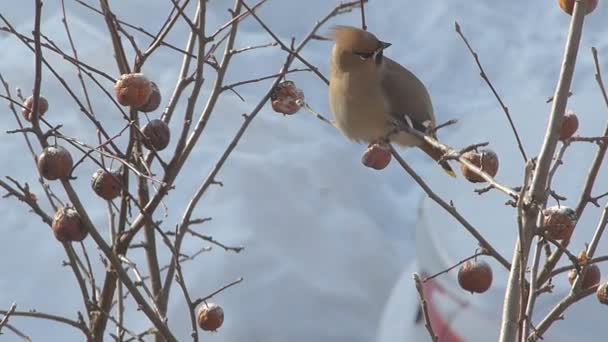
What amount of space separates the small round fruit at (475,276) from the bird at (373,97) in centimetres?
69

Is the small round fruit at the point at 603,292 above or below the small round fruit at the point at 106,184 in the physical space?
below

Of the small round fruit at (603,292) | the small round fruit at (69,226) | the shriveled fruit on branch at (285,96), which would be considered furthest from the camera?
the shriveled fruit on branch at (285,96)

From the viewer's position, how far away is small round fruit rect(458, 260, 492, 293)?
126 centimetres

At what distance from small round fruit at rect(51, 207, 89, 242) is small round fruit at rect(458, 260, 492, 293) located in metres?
0.48

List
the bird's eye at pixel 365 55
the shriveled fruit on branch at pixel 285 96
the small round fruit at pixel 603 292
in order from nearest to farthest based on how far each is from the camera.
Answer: the small round fruit at pixel 603 292
the shriveled fruit on branch at pixel 285 96
the bird's eye at pixel 365 55

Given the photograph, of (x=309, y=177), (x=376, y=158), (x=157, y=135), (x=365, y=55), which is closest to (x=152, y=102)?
(x=157, y=135)

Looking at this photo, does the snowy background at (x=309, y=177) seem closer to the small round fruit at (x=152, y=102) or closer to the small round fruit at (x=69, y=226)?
the small round fruit at (x=152, y=102)

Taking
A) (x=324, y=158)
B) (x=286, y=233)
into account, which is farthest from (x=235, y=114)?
(x=286, y=233)

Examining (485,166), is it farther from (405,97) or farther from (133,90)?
(405,97)

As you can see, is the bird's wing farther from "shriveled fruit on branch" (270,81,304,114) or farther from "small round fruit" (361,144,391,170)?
"shriveled fruit on branch" (270,81,304,114)

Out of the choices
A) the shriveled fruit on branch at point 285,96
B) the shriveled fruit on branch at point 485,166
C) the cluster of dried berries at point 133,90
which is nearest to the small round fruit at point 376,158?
the shriveled fruit on branch at point 285,96

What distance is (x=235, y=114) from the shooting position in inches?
146

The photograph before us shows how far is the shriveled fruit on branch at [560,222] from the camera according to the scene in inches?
43.7

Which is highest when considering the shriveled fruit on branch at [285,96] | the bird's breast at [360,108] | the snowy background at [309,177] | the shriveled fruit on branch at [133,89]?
the snowy background at [309,177]
